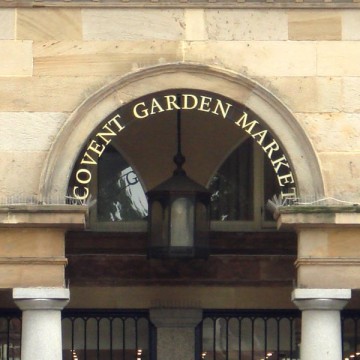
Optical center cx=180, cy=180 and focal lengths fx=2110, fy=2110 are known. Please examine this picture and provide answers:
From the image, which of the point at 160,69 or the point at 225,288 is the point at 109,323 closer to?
the point at 225,288

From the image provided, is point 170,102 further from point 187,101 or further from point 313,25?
point 313,25

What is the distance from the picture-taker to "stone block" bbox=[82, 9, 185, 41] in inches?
976

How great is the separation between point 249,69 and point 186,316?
4604mm

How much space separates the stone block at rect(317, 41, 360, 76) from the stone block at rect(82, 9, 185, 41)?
65.7 inches

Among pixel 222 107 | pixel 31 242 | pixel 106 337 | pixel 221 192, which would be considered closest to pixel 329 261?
pixel 222 107

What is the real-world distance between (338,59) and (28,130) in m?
3.74

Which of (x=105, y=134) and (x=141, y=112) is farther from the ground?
(x=141, y=112)

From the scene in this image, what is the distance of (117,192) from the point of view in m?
28.7

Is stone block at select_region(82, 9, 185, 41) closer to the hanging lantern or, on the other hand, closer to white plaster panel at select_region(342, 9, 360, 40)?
white plaster panel at select_region(342, 9, 360, 40)

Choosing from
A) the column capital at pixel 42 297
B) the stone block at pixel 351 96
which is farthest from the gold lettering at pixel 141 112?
the stone block at pixel 351 96

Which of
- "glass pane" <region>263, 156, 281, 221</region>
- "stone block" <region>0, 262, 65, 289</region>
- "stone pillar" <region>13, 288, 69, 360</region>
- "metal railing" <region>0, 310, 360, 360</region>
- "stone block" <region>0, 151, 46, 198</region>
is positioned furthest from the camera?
"glass pane" <region>263, 156, 281, 221</region>

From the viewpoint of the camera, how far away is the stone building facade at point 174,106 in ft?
80.2

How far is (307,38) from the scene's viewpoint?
24.9 metres

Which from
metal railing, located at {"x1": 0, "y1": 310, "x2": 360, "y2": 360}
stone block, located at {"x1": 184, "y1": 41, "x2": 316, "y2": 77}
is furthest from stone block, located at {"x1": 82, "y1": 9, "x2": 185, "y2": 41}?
metal railing, located at {"x1": 0, "y1": 310, "x2": 360, "y2": 360}
